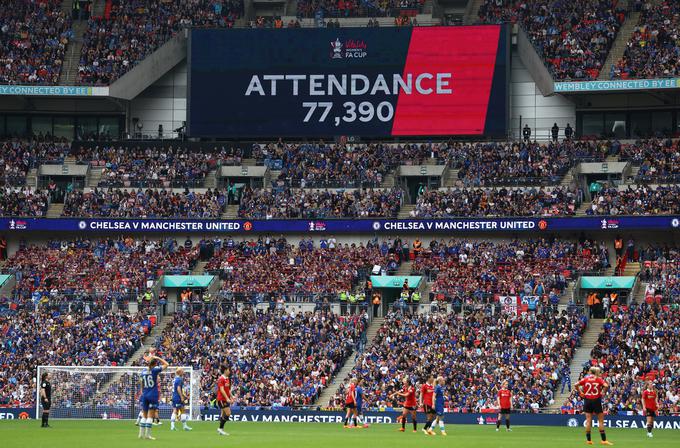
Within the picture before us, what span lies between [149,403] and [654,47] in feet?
155

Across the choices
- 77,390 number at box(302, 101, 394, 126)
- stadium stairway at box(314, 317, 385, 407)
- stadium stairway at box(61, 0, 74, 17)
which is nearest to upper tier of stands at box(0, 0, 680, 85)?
stadium stairway at box(61, 0, 74, 17)

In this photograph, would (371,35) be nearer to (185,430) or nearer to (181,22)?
(181,22)

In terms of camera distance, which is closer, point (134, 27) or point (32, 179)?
point (32, 179)

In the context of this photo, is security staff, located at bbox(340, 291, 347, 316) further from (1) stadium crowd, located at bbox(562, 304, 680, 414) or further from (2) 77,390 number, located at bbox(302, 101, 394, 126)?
(2) 77,390 number, located at bbox(302, 101, 394, 126)

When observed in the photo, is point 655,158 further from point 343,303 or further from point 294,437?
point 294,437

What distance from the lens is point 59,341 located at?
2419 inches

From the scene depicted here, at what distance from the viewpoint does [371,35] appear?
75.6 metres

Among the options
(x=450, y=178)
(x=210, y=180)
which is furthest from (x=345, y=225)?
(x=210, y=180)

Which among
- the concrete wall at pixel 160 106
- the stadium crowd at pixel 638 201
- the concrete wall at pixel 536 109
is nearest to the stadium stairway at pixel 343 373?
the stadium crowd at pixel 638 201

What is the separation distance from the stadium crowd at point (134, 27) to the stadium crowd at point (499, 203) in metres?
18.9

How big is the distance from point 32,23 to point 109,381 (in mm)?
36836

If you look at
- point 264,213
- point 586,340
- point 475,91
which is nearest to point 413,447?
point 586,340

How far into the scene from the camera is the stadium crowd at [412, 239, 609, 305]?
62500 mm

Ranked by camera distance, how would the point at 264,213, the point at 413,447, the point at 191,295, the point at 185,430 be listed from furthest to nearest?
1. the point at 264,213
2. the point at 191,295
3. the point at 185,430
4. the point at 413,447
